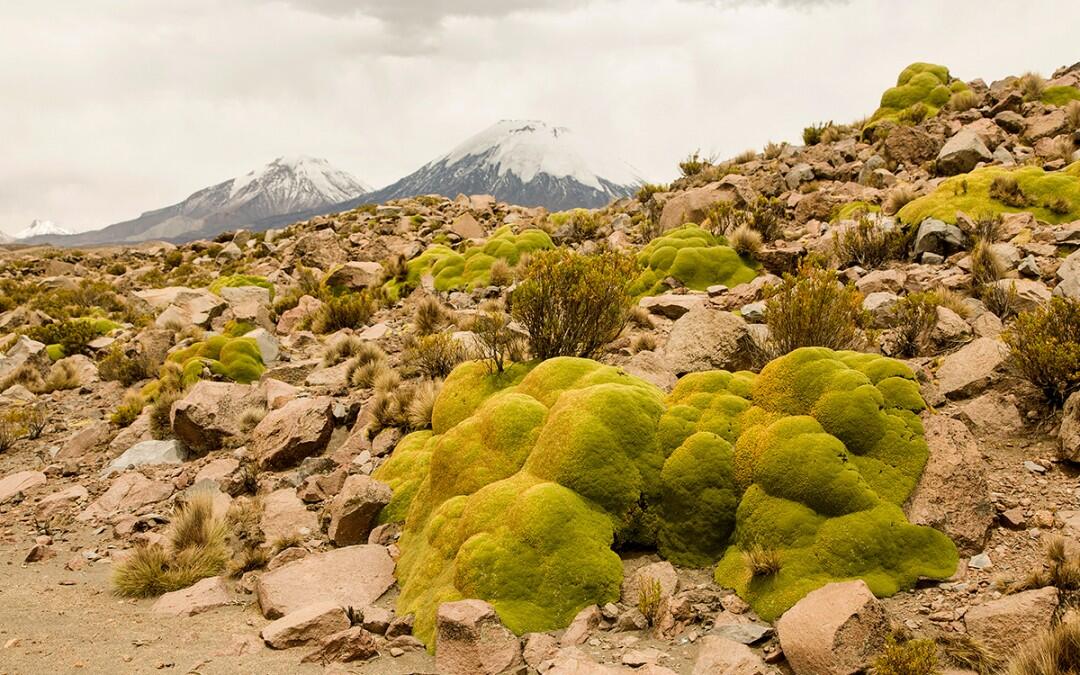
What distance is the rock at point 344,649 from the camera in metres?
5.06

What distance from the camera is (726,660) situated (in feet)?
14.8

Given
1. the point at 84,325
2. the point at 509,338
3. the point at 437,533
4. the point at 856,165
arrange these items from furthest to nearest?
the point at 856,165 → the point at 84,325 → the point at 509,338 → the point at 437,533

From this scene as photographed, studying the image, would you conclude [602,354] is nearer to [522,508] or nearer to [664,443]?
[664,443]

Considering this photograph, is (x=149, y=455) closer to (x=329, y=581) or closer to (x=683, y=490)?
(x=329, y=581)

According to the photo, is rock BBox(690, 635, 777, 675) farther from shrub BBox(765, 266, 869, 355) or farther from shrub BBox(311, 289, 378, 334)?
shrub BBox(311, 289, 378, 334)

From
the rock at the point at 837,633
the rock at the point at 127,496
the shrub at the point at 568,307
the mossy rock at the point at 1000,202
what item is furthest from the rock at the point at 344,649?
the mossy rock at the point at 1000,202

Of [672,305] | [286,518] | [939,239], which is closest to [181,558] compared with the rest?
[286,518]

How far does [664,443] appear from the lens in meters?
6.46

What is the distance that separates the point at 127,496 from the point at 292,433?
8.35ft

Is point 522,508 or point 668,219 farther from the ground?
point 668,219

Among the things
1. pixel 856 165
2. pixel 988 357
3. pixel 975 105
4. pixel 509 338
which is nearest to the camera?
pixel 988 357

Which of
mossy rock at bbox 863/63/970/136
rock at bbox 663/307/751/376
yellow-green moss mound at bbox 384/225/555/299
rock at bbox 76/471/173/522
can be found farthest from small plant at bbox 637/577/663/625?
mossy rock at bbox 863/63/970/136

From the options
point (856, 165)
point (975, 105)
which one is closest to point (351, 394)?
point (856, 165)

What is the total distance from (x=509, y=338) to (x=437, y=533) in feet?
13.0
